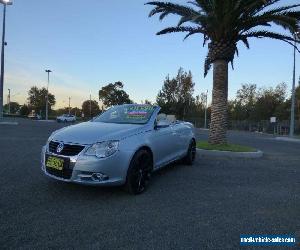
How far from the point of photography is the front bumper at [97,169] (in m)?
5.54

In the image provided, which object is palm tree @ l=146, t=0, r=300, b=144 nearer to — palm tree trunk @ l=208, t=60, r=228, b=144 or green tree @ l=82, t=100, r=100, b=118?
palm tree trunk @ l=208, t=60, r=228, b=144

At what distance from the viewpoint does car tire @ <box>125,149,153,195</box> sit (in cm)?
601

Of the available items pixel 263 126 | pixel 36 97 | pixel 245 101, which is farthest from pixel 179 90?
pixel 36 97

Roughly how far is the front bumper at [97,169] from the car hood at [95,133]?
302 millimetres

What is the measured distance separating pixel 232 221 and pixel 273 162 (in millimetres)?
7028

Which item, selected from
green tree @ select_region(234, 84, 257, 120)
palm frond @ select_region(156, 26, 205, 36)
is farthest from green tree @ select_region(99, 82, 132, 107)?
palm frond @ select_region(156, 26, 205, 36)

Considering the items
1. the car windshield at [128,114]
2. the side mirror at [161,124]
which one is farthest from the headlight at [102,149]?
the side mirror at [161,124]

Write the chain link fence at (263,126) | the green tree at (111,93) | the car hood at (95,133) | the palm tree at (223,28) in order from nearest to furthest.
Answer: the car hood at (95,133)
the palm tree at (223,28)
the chain link fence at (263,126)
the green tree at (111,93)

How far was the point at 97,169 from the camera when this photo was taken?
18.2 feet

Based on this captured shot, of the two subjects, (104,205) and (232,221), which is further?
(104,205)

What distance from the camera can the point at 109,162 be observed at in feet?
18.4

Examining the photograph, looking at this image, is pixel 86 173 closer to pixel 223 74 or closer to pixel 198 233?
pixel 198 233

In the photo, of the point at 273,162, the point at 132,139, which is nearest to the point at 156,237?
the point at 132,139

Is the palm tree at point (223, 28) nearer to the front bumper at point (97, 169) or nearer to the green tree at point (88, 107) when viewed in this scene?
the front bumper at point (97, 169)
